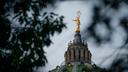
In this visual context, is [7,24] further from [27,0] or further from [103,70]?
[103,70]

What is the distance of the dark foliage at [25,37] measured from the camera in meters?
9.27

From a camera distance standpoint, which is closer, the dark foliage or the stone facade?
the dark foliage

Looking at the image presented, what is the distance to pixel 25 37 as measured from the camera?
943 centimetres

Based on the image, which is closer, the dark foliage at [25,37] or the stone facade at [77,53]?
the dark foliage at [25,37]

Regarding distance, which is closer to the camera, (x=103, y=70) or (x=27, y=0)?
(x=103, y=70)

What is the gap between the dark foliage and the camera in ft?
30.4

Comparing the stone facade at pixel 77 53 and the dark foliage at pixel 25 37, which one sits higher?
the dark foliage at pixel 25 37

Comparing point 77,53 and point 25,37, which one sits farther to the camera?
point 77,53

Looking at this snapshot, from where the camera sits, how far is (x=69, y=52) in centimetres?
7600

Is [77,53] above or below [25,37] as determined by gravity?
below

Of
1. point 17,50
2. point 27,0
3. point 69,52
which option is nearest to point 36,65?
point 17,50

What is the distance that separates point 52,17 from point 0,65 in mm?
1258

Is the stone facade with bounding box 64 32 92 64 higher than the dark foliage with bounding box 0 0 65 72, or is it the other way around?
the dark foliage with bounding box 0 0 65 72

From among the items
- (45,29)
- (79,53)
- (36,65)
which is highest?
(45,29)
